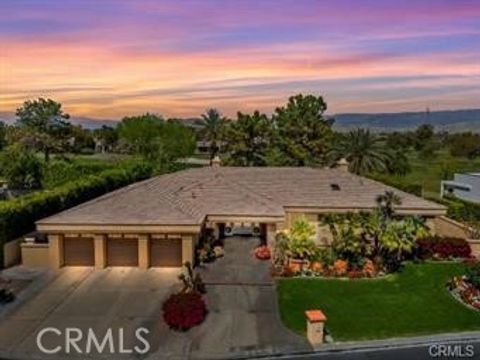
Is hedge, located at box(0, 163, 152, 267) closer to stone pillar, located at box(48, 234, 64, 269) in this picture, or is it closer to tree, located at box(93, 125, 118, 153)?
stone pillar, located at box(48, 234, 64, 269)

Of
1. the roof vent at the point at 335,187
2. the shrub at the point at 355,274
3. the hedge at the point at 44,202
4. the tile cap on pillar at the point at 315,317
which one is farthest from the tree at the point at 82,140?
the tile cap on pillar at the point at 315,317

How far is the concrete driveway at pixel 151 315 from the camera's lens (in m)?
21.4

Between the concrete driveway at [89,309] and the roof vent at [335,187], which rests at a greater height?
the roof vent at [335,187]

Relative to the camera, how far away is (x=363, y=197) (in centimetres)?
3688

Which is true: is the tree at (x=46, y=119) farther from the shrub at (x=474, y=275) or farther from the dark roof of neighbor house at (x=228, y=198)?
the shrub at (x=474, y=275)

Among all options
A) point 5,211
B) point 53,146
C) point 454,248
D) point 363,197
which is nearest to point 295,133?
point 363,197

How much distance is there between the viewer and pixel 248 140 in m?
68.2

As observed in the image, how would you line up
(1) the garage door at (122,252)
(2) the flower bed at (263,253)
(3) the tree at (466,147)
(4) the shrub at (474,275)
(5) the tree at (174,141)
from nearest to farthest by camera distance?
(4) the shrub at (474,275), (1) the garage door at (122,252), (2) the flower bed at (263,253), (5) the tree at (174,141), (3) the tree at (466,147)

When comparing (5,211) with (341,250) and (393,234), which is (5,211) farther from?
(393,234)

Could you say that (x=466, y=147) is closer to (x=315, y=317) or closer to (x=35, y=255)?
(x=35, y=255)

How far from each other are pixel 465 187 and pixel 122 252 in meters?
43.7

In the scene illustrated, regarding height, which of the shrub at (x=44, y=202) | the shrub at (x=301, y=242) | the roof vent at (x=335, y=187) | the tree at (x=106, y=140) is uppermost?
the roof vent at (x=335, y=187)

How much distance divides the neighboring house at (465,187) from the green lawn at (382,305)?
108 ft

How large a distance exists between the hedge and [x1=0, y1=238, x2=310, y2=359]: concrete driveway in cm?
425
